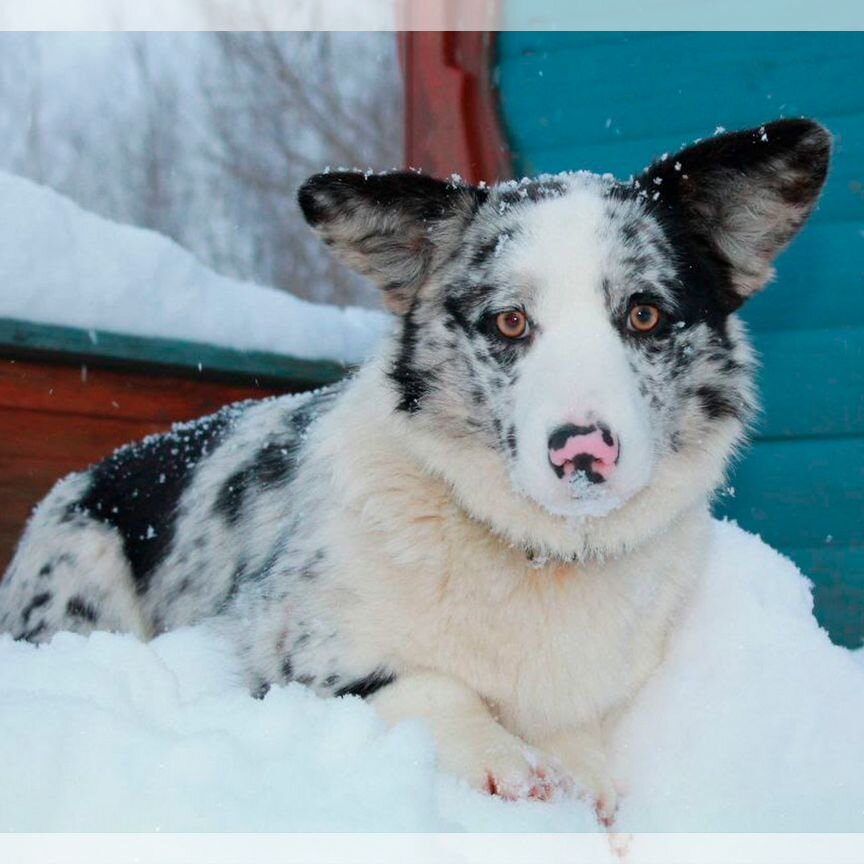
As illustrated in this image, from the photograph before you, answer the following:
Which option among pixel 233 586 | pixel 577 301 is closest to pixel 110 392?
pixel 233 586

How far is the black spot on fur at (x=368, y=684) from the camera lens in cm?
234

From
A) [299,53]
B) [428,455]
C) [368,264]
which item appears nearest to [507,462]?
[428,455]

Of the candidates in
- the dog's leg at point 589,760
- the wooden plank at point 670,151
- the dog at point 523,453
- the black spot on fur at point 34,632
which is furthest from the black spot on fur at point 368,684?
the wooden plank at point 670,151

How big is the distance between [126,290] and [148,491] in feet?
3.55

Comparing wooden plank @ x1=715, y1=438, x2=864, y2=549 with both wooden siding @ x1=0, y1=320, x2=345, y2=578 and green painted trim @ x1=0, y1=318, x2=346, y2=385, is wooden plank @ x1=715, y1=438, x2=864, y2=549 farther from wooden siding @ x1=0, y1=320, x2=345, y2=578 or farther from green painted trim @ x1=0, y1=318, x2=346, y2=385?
wooden siding @ x1=0, y1=320, x2=345, y2=578

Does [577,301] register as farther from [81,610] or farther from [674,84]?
[674,84]

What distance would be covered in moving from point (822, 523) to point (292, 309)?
230 centimetres

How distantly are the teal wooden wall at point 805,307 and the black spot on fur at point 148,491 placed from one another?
2038mm

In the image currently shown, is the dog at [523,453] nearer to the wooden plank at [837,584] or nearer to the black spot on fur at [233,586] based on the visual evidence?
the black spot on fur at [233,586]

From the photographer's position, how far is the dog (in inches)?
90.1

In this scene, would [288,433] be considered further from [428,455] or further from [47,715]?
[47,715]

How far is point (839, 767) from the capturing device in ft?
7.57

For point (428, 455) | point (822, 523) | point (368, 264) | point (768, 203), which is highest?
point (768, 203)

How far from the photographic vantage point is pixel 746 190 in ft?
8.64
